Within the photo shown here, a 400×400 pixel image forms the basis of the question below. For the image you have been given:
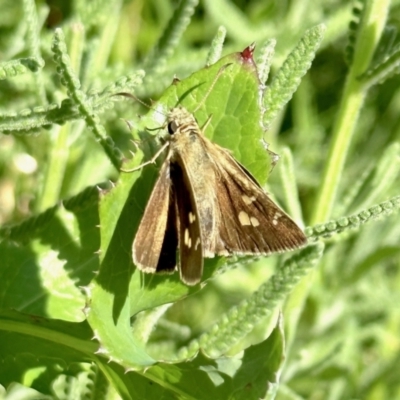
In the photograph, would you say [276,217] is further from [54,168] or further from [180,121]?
[54,168]

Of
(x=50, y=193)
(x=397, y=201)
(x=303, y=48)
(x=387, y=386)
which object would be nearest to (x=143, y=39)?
(x=50, y=193)

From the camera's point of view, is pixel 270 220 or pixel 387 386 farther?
pixel 387 386

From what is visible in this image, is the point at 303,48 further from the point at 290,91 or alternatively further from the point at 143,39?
the point at 143,39

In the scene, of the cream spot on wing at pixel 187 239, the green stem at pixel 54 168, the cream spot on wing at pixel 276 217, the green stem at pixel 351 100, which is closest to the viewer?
the cream spot on wing at pixel 187 239

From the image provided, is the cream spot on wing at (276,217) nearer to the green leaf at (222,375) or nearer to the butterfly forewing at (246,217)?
the butterfly forewing at (246,217)

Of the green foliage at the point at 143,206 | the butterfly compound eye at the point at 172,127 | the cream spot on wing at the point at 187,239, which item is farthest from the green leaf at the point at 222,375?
the butterfly compound eye at the point at 172,127

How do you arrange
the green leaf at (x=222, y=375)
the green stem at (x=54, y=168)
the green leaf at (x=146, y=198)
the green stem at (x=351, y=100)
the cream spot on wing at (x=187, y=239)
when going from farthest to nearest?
the green stem at (x=54, y=168) < the green stem at (x=351, y=100) < the cream spot on wing at (x=187, y=239) < the green leaf at (x=146, y=198) < the green leaf at (x=222, y=375)

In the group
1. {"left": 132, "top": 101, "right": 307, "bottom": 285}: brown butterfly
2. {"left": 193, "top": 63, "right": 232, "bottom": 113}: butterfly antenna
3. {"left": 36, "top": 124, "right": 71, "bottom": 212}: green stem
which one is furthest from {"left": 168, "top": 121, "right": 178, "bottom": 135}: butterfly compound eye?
{"left": 36, "top": 124, "right": 71, "bottom": 212}: green stem
